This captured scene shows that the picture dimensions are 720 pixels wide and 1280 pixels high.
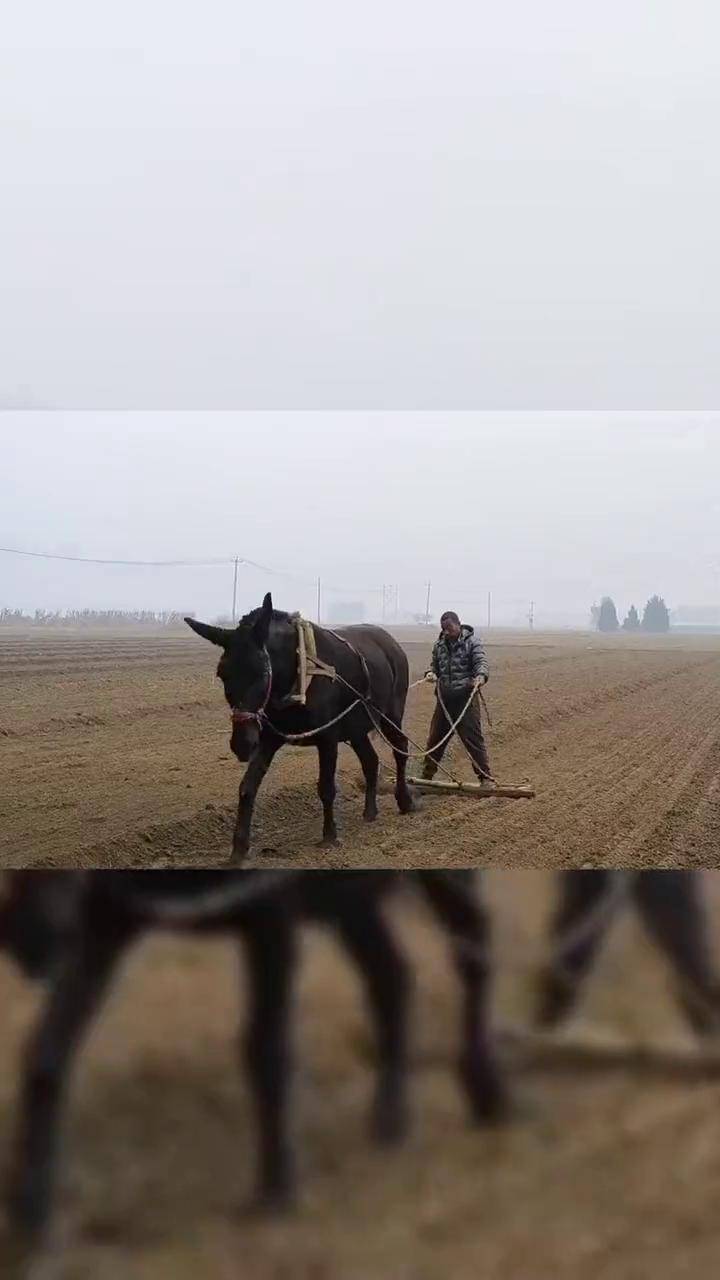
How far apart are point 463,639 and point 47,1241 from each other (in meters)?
6.38

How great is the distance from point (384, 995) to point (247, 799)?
5388 mm

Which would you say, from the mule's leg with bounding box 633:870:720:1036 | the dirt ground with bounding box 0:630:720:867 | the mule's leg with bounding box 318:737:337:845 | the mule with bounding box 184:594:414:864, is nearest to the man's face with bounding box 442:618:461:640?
the dirt ground with bounding box 0:630:720:867

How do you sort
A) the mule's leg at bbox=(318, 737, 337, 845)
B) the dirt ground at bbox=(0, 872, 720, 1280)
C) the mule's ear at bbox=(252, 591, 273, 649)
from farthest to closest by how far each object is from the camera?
Result: the mule's leg at bbox=(318, 737, 337, 845)
the mule's ear at bbox=(252, 591, 273, 649)
the dirt ground at bbox=(0, 872, 720, 1280)

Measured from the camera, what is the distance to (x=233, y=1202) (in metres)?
1.04

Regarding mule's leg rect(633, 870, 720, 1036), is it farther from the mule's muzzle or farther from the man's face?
the man's face

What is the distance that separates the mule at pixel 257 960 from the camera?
105 cm

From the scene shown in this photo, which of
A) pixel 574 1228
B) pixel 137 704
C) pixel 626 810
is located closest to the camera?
pixel 574 1228

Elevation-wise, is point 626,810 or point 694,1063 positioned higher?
point 694,1063

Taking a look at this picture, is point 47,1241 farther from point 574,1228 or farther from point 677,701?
point 677,701

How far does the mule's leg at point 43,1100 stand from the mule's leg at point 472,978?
32 cm

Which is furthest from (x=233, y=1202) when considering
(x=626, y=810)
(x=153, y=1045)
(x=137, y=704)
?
(x=137, y=704)

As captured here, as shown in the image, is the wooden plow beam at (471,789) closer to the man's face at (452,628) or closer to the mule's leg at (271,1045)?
the man's face at (452,628)

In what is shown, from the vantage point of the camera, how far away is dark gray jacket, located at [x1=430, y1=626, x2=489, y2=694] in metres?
7.34

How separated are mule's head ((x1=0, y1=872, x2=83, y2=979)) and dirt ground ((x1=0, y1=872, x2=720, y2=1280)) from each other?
22 mm
